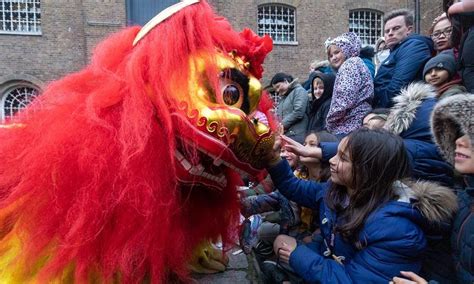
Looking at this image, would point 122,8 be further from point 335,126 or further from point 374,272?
point 374,272

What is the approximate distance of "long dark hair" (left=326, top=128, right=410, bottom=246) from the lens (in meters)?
1.50

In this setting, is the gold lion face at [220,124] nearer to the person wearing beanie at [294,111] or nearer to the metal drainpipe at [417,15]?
the person wearing beanie at [294,111]

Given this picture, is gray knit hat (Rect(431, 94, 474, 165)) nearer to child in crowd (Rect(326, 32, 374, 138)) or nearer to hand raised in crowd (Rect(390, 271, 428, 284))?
hand raised in crowd (Rect(390, 271, 428, 284))

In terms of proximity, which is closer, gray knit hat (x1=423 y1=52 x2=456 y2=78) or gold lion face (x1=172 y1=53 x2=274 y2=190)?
gold lion face (x1=172 y1=53 x2=274 y2=190)

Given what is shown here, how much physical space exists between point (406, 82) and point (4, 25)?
10724 mm

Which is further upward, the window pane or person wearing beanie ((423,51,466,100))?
the window pane

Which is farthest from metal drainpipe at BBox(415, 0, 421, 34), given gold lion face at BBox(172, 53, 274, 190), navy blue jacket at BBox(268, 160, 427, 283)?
gold lion face at BBox(172, 53, 274, 190)

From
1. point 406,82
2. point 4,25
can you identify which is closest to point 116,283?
point 406,82

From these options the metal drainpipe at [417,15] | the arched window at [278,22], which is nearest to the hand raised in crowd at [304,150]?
the arched window at [278,22]

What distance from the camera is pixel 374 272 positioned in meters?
1.40

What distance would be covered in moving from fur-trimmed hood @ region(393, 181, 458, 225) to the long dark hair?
44mm

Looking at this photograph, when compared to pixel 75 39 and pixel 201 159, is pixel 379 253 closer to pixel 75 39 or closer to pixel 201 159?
pixel 201 159

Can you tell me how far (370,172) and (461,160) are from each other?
0.99 feet

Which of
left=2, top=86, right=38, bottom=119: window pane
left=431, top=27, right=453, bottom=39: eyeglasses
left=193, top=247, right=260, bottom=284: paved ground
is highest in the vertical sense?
left=2, top=86, right=38, bottom=119: window pane
